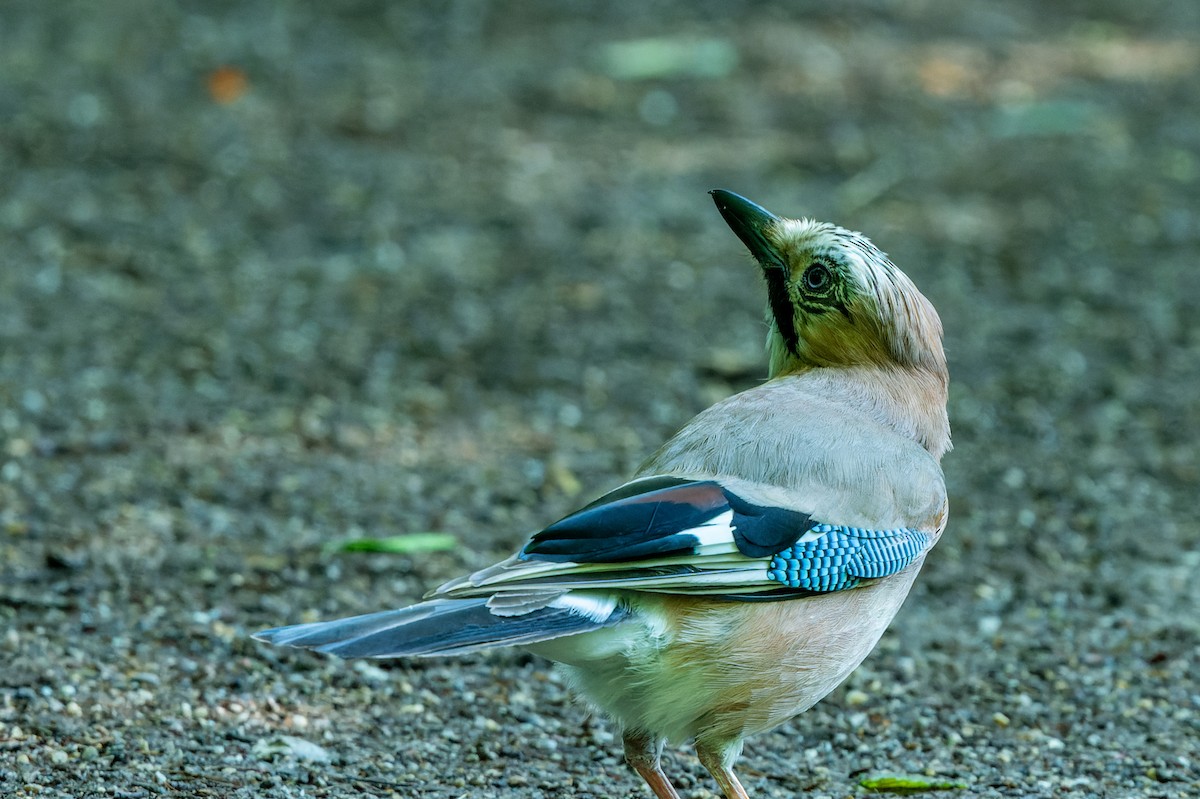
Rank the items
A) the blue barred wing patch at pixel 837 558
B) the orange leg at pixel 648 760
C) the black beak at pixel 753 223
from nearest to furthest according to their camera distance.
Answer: the blue barred wing patch at pixel 837 558 → the orange leg at pixel 648 760 → the black beak at pixel 753 223

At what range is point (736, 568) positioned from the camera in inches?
123

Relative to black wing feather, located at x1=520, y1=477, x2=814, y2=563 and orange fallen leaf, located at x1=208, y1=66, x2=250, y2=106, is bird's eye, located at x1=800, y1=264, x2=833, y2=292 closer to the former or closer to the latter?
black wing feather, located at x1=520, y1=477, x2=814, y2=563

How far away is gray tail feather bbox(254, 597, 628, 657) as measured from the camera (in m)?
2.87

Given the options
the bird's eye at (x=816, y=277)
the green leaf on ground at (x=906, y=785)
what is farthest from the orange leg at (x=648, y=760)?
the bird's eye at (x=816, y=277)

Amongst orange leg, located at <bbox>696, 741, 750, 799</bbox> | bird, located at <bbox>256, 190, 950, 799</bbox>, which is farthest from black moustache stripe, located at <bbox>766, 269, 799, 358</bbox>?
orange leg, located at <bbox>696, 741, 750, 799</bbox>

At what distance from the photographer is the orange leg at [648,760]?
10.9 feet

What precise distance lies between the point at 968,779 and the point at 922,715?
0.36 meters

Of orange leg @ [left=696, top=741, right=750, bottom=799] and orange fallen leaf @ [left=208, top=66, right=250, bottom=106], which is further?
orange fallen leaf @ [left=208, top=66, right=250, bottom=106]

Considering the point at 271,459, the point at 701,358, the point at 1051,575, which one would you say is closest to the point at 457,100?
the point at 701,358

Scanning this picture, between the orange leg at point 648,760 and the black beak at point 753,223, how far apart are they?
1.14 m

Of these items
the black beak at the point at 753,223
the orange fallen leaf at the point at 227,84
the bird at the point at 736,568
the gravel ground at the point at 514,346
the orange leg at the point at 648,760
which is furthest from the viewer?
the orange fallen leaf at the point at 227,84

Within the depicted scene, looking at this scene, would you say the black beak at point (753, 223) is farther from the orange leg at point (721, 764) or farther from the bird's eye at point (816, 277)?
the orange leg at point (721, 764)

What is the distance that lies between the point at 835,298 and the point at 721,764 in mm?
1070

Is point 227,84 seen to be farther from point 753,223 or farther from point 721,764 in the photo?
point 721,764
